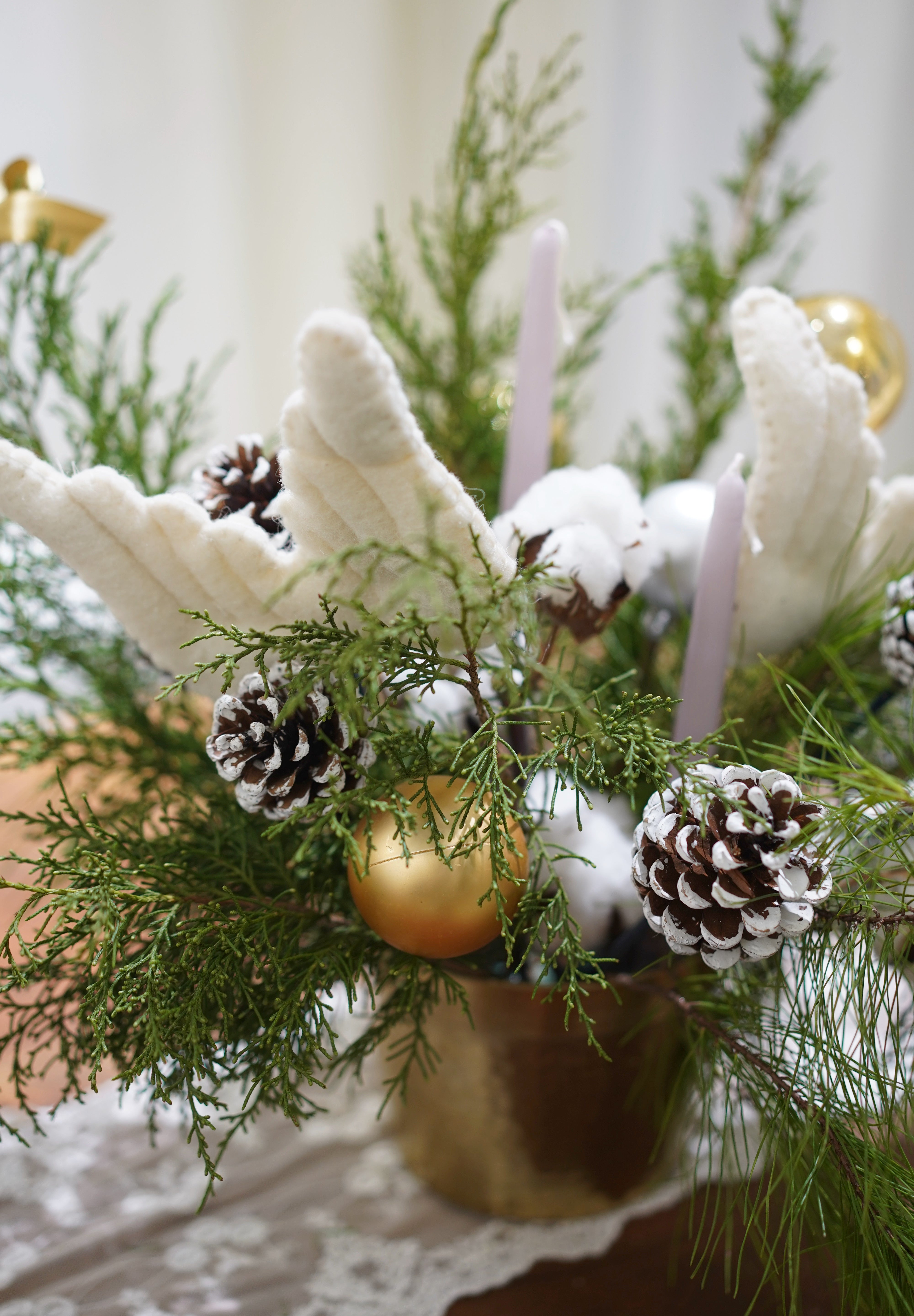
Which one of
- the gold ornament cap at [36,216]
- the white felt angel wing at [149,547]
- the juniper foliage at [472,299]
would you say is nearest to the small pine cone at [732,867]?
the white felt angel wing at [149,547]

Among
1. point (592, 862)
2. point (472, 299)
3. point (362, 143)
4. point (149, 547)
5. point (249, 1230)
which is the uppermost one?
point (362, 143)

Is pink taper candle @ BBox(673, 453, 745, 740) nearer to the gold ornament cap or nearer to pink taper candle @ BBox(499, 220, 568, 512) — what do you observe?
pink taper candle @ BBox(499, 220, 568, 512)

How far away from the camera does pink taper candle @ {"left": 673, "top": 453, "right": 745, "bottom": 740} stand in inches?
11.2

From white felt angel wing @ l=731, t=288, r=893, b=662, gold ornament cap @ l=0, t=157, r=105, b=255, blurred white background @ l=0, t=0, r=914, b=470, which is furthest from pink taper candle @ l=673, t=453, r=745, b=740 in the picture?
blurred white background @ l=0, t=0, r=914, b=470

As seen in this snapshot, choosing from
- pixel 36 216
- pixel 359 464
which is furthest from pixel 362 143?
pixel 359 464

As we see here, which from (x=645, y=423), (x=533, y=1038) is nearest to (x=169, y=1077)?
(x=533, y=1038)

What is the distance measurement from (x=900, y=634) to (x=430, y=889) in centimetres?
19

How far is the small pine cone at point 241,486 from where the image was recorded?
28 centimetres

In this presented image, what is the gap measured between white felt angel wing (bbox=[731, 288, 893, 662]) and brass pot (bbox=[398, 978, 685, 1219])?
5.8 inches

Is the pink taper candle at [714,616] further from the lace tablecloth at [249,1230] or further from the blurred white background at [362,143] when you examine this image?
the blurred white background at [362,143]

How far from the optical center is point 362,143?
120 centimetres

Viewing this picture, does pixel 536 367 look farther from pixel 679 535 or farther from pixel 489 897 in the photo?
pixel 489 897

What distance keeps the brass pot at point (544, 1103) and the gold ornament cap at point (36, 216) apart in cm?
34

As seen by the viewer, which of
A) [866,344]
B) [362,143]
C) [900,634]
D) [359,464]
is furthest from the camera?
[362,143]
